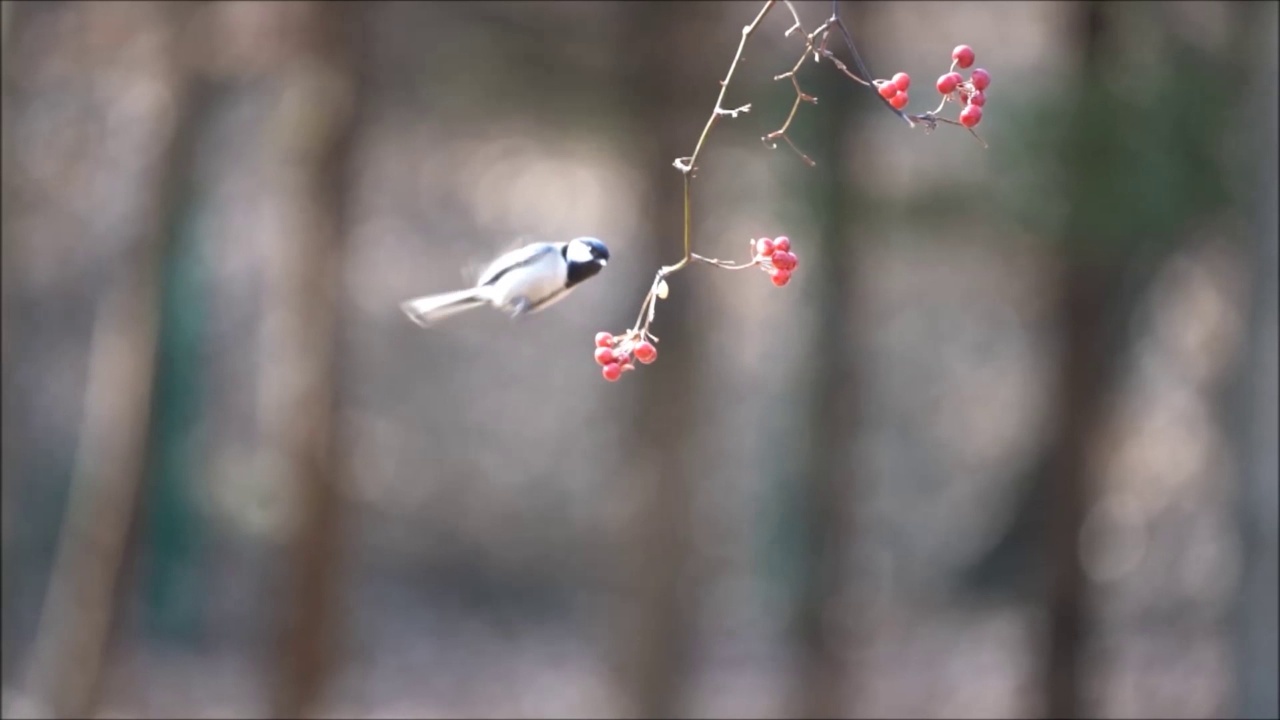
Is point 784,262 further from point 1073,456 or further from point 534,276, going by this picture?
point 1073,456

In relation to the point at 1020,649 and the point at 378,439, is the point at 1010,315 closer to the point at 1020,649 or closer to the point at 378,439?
the point at 1020,649

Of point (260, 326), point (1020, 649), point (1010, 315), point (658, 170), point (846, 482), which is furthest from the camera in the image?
point (260, 326)

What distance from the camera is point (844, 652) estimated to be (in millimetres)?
5250

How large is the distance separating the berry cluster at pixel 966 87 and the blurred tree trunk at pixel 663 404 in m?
2.82

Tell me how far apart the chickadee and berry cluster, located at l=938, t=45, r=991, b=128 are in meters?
0.55

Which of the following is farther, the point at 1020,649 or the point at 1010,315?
the point at 1010,315

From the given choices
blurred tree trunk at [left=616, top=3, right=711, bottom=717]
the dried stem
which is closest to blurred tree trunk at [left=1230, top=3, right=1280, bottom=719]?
blurred tree trunk at [left=616, top=3, right=711, bottom=717]

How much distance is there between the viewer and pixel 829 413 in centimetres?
505

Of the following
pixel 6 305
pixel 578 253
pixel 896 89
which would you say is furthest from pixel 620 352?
pixel 6 305

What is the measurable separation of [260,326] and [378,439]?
155 cm

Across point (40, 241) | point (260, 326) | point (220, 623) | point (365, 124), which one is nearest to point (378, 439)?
point (260, 326)

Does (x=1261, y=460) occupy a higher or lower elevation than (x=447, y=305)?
lower

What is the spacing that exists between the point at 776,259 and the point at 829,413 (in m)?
3.54

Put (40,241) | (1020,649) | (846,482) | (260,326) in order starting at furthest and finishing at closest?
(260,326), (1020,649), (40,241), (846,482)
